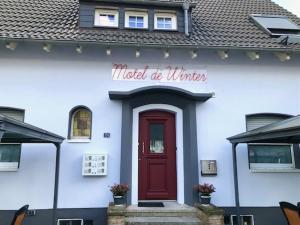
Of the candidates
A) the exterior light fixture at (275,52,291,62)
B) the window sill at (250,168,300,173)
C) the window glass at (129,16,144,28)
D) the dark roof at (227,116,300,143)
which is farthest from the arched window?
the exterior light fixture at (275,52,291,62)

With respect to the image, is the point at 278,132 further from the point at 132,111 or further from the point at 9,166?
the point at 9,166

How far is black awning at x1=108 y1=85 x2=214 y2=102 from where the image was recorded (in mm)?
7066

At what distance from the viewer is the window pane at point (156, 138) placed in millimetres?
7555

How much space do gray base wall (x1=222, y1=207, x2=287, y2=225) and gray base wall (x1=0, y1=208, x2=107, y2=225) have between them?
3.02 metres

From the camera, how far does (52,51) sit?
24.3ft

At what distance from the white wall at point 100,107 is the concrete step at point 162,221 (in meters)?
1.18

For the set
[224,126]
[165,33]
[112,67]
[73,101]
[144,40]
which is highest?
[165,33]

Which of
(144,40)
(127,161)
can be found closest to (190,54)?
(144,40)

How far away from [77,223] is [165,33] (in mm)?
5484

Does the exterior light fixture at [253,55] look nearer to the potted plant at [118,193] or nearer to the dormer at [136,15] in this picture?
the dormer at [136,15]

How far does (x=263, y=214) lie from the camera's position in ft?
23.2

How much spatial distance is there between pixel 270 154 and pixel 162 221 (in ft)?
11.9

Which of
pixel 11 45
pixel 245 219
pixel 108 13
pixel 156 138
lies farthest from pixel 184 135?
pixel 11 45

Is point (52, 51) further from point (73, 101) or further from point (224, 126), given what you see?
point (224, 126)
